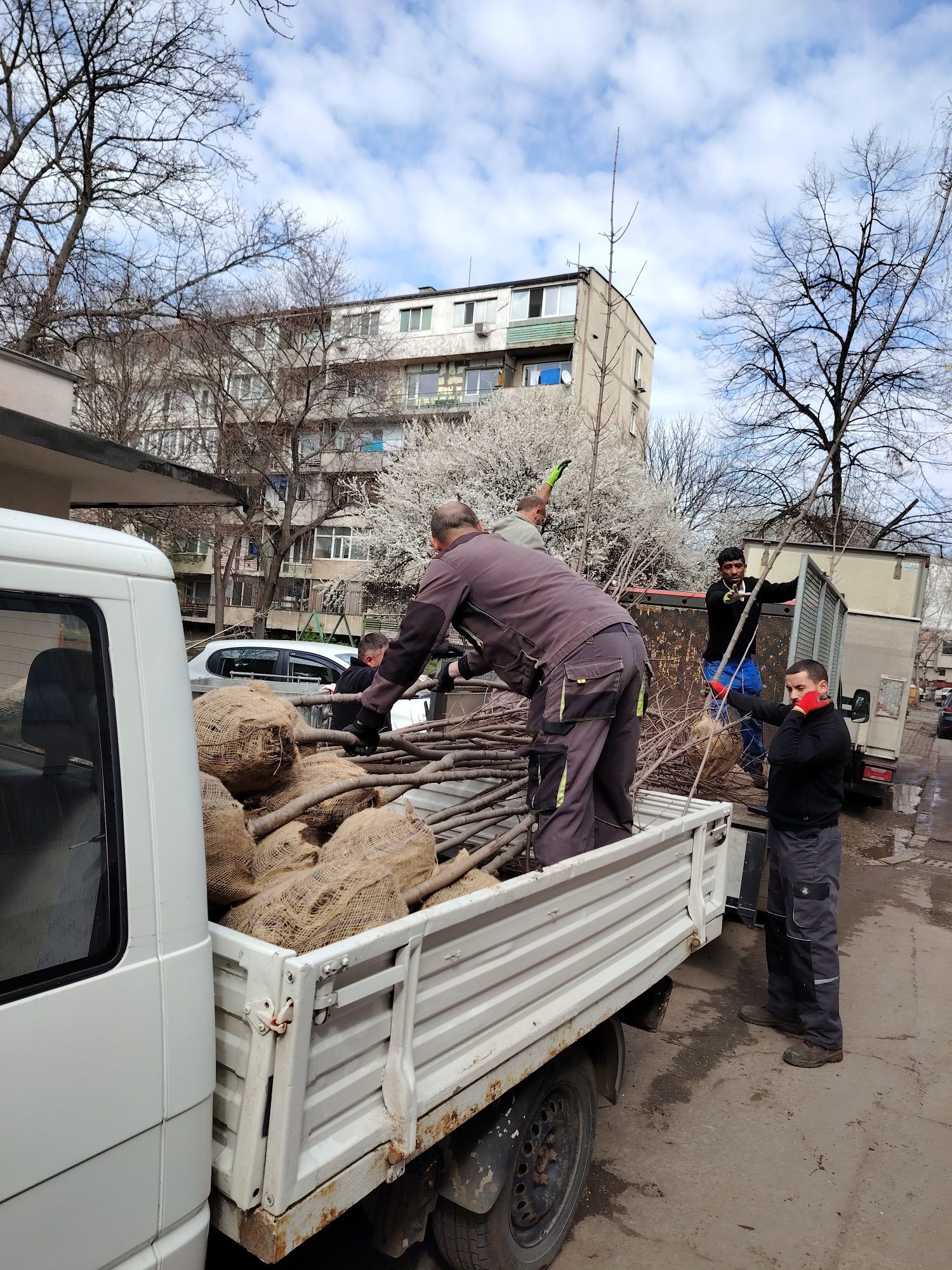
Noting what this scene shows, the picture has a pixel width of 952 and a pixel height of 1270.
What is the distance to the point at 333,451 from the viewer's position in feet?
92.4

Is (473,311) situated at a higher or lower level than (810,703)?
higher

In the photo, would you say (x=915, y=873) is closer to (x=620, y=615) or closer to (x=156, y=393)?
(x=620, y=615)

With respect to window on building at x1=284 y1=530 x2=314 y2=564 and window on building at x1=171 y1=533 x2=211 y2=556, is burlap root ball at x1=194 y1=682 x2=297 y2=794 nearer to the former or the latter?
window on building at x1=171 y1=533 x2=211 y2=556

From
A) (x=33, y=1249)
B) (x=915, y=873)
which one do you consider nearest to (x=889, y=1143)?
(x=33, y=1249)

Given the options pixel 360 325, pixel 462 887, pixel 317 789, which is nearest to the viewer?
pixel 462 887

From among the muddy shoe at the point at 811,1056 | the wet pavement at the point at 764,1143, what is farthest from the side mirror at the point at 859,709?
the muddy shoe at the point at 811,1056

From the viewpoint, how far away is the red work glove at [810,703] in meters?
4.54

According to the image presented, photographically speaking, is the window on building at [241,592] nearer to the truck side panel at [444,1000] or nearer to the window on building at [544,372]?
the window on building at [544,372]

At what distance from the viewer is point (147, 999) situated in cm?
159

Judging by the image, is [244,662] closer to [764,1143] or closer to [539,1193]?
[764,1143]

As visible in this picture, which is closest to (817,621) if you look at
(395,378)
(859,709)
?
(859,709)

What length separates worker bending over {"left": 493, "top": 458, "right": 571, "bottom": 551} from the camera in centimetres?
468

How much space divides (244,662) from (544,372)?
95.6ft

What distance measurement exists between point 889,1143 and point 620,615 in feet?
8.87
